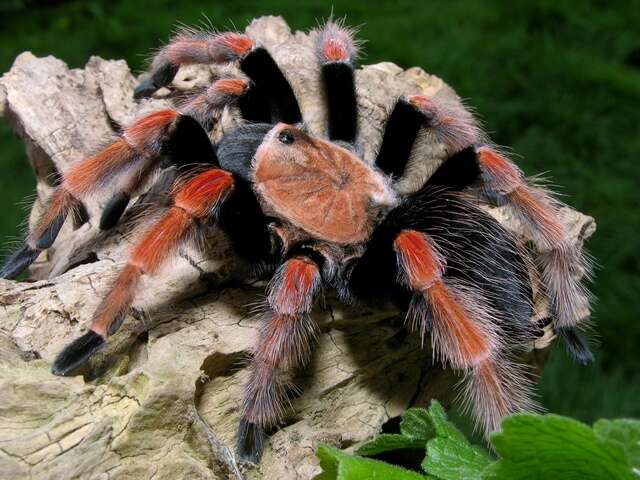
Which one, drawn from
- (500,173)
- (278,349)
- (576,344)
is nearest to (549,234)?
(500,173)

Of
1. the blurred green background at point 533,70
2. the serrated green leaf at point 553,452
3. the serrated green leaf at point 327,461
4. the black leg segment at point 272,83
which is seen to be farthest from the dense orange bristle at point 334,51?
the serrated green leaf at point 553,452

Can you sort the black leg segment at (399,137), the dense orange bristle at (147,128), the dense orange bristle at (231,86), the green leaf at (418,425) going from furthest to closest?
1. the dense orange bristle at (231,86)
2. the black leg segment at (399,137)
3. the dense orange bristle at (147,128)
4. the green leaf at (418,425)

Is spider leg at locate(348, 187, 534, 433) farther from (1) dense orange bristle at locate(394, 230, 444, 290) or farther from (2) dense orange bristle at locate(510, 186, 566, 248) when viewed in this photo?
(2) dense orange bristle at locate(510, 186, 566, 248)

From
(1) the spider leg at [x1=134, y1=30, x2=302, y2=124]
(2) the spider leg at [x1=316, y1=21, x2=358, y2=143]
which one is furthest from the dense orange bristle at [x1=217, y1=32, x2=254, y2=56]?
(2) the spider leg at [x1=316, y1=21, x2=358, y2=143]

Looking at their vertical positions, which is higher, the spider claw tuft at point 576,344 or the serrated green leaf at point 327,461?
the serrated green leaf at point 327,461

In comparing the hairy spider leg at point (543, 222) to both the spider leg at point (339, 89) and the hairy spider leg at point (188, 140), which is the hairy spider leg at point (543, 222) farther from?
the hairy spider leg at point (188, 140)

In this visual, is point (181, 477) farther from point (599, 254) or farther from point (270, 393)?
point (599, 254)

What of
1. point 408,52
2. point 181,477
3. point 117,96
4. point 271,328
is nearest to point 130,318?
point 271,328
